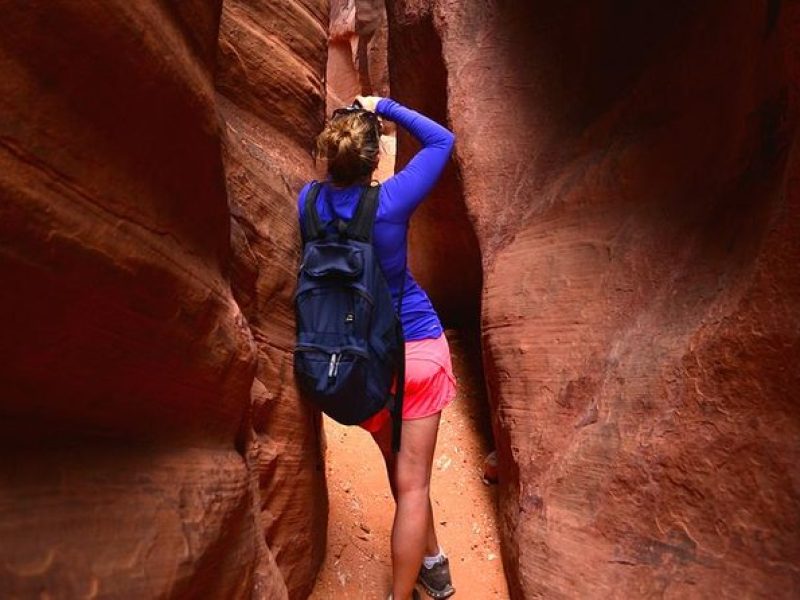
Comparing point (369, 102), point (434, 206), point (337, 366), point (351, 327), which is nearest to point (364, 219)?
point (351, 327)

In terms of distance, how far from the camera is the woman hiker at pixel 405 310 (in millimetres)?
2592

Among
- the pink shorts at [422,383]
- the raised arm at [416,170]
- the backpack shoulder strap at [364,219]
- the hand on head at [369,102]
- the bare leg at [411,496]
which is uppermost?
the hand on head at [369,102]

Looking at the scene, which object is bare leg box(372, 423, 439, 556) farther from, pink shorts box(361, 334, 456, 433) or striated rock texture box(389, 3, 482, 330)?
striated rock texture box(389, 3, 482, 330)

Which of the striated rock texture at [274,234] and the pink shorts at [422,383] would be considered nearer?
the striated rock texture at [274,234]

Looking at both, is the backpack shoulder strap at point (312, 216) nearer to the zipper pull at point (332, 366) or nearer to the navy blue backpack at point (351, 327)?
the navy blue backpack at point (351, 327)

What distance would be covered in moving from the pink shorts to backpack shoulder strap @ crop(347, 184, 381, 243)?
0.49 metres

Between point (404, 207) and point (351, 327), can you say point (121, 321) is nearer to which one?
point (351, 327)

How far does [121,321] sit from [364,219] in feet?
3.86

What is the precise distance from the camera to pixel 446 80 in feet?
14.4

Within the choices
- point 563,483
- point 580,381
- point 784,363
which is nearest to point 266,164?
point 580,381

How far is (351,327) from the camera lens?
97.0 inches

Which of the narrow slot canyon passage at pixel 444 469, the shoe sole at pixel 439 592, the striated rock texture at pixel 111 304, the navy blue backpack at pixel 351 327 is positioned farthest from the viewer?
the narrow slot canyon passage at pixel 444 469

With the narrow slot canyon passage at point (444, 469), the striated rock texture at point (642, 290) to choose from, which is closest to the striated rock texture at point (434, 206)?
the narrow slot canyon passage at point (444, 469)

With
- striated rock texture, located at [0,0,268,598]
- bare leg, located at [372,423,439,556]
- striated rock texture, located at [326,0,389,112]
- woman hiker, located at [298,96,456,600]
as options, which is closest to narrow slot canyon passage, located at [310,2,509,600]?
bare leg, located at [372,423,439,556]
